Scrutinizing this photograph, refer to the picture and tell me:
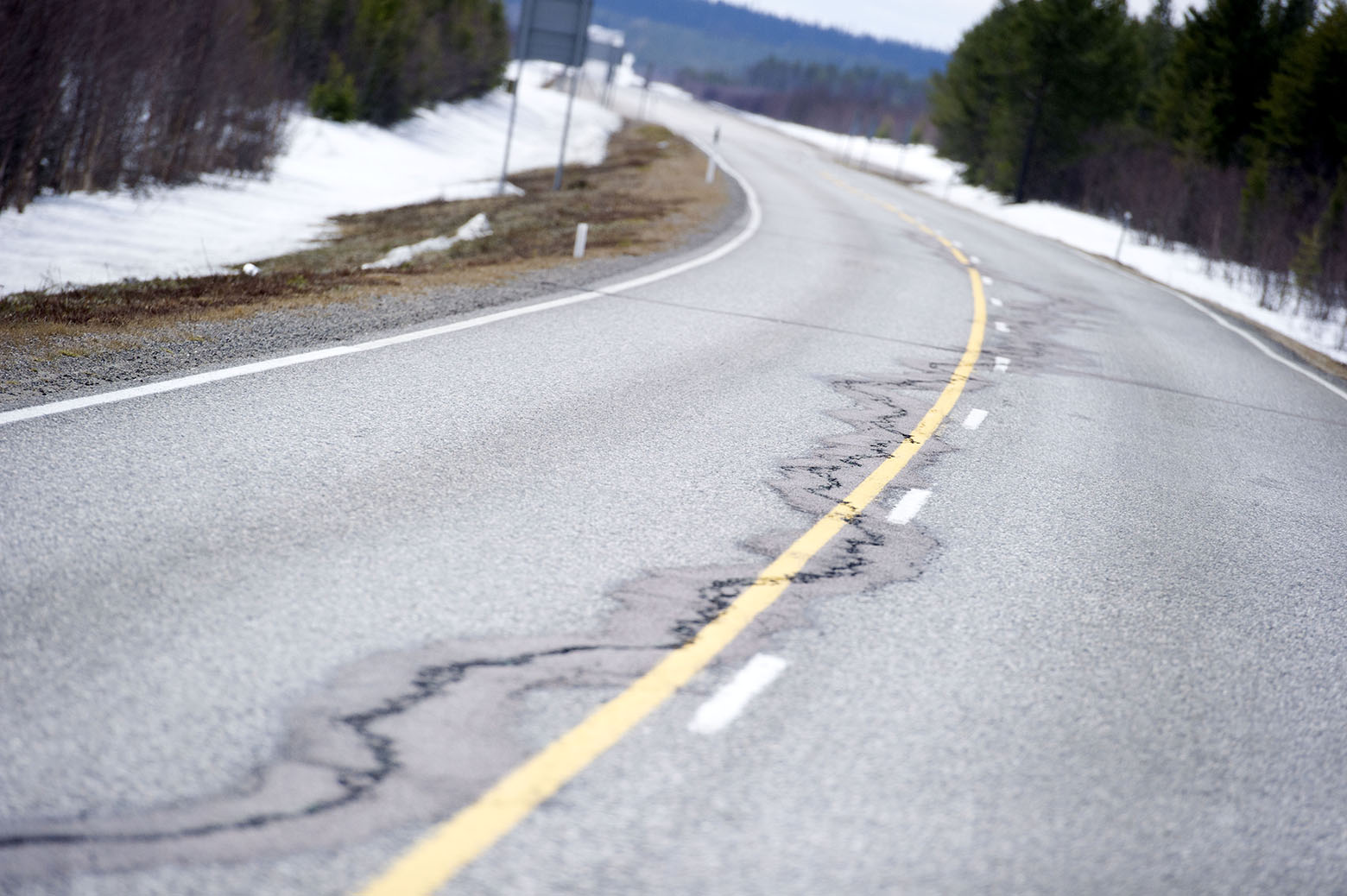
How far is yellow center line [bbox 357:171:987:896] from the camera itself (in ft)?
9.67

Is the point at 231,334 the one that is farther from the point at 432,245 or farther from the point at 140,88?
the point at 140,88

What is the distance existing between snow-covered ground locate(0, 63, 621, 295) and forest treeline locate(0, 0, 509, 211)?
2.06 ft

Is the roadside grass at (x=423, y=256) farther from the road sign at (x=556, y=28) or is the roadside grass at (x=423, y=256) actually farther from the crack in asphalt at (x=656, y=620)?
the crack in asphalt at (x=656, y=620)

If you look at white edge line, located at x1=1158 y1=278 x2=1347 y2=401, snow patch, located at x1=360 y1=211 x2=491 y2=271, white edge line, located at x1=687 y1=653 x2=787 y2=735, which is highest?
white edge line, located at x1=1158 y1=278 x2=1347 y2=401

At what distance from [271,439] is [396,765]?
3516 mm

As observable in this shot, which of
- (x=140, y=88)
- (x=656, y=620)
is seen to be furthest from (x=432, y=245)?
(x=656, y=620)

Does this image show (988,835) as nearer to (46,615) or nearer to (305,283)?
(46,615)

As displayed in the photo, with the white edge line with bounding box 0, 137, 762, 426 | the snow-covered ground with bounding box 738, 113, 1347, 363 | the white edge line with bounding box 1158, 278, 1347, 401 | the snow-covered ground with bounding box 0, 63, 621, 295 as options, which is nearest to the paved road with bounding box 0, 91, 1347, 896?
the white edge line with bounding box 0, 137, 762, 426

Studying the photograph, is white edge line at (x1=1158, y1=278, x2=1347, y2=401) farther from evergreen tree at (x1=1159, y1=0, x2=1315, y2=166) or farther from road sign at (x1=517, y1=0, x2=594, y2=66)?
evergreen tree at (x1=1159, y1=0, x2=1315, y2=166)

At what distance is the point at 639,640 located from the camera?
14.6ft

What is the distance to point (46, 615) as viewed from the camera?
4059mm

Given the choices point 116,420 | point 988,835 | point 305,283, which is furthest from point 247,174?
point 988,835

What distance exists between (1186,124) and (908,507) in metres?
37.5

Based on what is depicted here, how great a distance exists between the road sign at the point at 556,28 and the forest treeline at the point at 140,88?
666 cm
